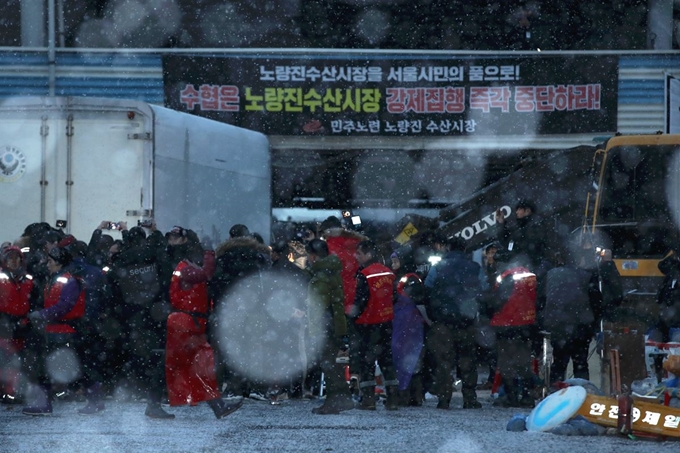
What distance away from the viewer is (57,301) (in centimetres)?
1181

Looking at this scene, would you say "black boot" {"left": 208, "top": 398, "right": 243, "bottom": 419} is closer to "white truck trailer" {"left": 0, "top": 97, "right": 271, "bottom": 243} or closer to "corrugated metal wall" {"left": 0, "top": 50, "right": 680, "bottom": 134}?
"white truck trailer" {"left": 0, "top": 97, "right": 271, "bottom": 243}

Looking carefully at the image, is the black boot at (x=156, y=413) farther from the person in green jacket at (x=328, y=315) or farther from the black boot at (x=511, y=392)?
the black boot at (x=511, y=392)

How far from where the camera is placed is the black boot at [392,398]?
12.4 meters

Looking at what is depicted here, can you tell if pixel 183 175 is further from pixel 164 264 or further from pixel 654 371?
pixel 654 371

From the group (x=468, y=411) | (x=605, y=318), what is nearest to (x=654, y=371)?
(x=605, y=318)

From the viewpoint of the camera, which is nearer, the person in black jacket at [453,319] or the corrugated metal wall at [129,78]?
the person in black jacket at [453,319]

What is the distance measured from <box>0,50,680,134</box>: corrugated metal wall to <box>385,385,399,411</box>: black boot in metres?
10.2

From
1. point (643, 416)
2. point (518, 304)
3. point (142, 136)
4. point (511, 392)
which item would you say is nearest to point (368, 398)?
point (511, 392)

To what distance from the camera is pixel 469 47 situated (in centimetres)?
2458

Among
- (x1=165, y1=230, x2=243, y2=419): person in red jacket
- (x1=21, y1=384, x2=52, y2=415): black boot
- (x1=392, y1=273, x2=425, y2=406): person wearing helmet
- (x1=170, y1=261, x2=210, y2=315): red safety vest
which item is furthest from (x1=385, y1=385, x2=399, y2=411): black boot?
(x1=21, y1=384, x2=52, y2=415): black boot

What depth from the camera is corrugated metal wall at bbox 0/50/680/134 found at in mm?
21156

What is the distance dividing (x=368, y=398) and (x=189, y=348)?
6.75 feet

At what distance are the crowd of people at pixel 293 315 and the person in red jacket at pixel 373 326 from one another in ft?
0.05

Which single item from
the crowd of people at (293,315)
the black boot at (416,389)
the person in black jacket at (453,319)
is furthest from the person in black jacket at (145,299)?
the person in black jacket at (453,319)
